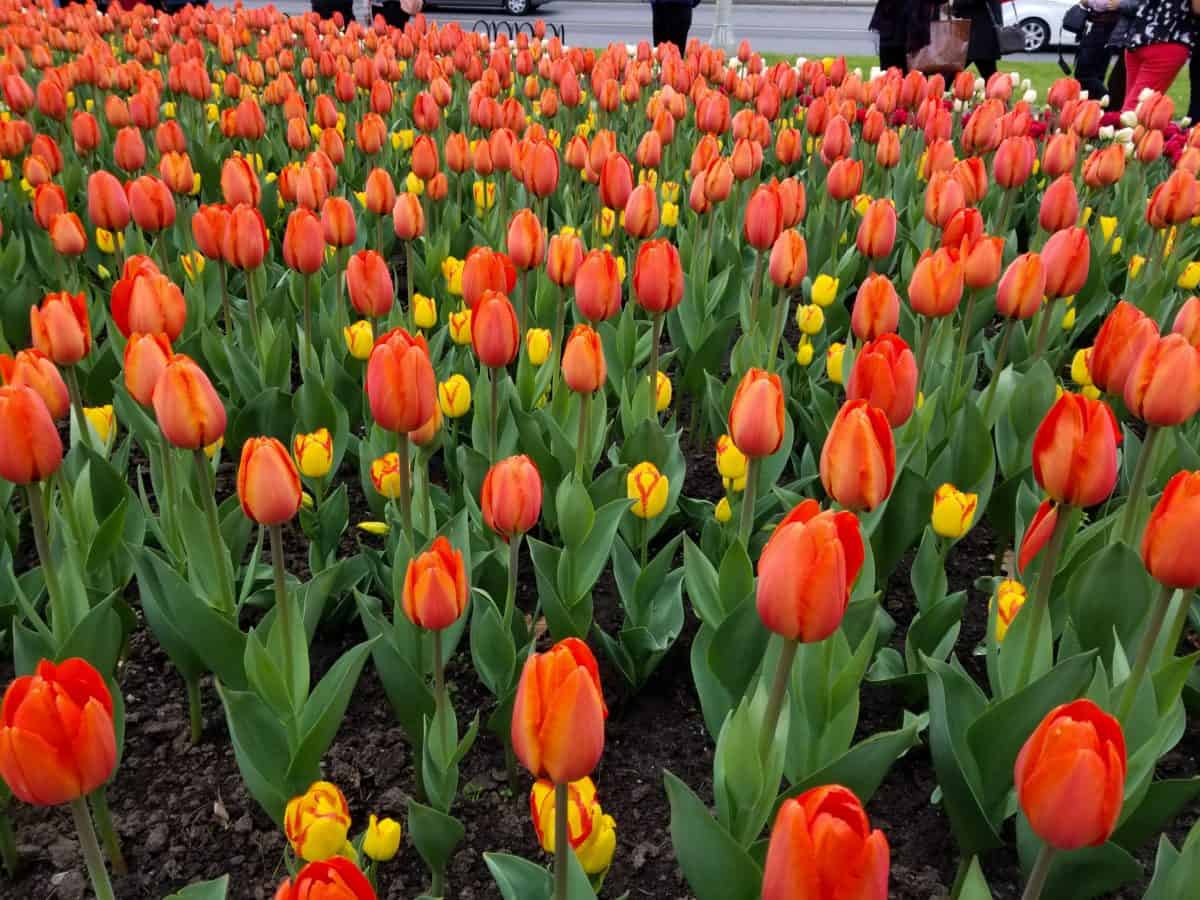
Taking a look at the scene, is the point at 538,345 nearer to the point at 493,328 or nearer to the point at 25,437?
the point at 493,328

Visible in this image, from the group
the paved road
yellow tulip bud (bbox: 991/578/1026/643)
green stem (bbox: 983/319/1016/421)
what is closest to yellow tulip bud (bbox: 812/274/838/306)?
green stem (bbox: 983/319/1016/421)

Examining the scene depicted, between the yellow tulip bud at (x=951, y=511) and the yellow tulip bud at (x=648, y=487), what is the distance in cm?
56

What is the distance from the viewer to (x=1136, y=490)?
1803mm

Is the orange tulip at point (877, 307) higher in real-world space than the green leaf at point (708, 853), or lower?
higher

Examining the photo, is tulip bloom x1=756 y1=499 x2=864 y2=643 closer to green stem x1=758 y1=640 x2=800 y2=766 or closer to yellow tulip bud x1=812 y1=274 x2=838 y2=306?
green stem x1=758 y1=640 x2=800 y2=766

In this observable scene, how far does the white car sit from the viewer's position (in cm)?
1688

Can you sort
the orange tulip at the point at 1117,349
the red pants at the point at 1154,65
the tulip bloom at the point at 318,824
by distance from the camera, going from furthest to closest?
1. the red pants at the point at 1154,65
2. the orange tulip at the point at 1117,349
3. the tulip bloom at the point at 318,824

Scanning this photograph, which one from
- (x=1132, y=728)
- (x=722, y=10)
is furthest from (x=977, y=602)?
(x=722, y=10)

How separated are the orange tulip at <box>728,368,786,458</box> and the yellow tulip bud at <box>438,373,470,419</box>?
0.97 m

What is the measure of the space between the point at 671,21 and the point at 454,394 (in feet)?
22.6

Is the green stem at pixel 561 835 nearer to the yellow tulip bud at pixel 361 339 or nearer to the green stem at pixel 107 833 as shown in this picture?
the green stem at pixel 107 833

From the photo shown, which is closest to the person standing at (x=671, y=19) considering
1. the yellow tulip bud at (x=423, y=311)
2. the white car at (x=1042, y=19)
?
the yellow tulip bud at (x=423, y=311)

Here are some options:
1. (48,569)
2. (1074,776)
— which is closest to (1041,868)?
(1074,776)

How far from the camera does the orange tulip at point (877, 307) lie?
229 centimetres
